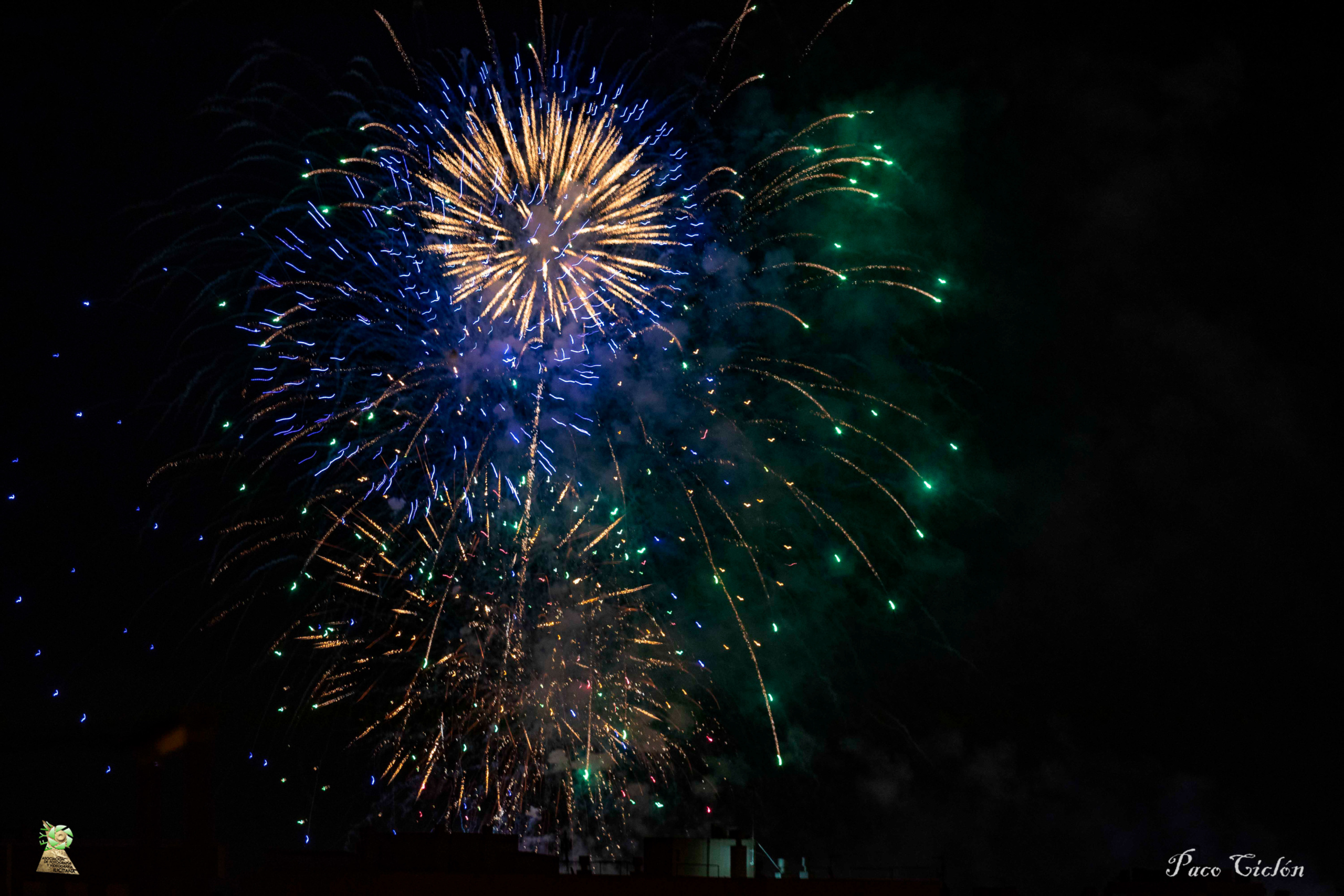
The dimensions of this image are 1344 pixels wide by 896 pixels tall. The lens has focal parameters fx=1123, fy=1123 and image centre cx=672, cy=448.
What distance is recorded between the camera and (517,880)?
1185 inches

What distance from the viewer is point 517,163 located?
79.8 feet

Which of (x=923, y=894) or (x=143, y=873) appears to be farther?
(x=923, y=894)

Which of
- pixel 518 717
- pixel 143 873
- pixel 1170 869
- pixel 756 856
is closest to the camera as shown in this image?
pixel 143 873


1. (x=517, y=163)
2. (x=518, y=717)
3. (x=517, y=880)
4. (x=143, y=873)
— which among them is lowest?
(x=143, y=873)

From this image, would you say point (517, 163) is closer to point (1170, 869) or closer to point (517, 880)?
point (517, 880)

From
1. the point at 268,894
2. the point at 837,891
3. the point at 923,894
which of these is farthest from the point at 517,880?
the point at 923,894

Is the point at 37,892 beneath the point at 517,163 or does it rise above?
beneath

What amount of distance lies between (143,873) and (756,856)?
994 inches

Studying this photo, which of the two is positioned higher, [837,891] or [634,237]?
[634,237]

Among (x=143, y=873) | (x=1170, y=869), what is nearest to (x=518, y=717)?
(x=143, y=873)

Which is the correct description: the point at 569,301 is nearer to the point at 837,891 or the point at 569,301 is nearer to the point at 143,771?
the point at 143,771

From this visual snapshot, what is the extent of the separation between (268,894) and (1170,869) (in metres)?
36.2

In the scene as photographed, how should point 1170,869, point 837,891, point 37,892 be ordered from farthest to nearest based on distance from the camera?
point 1170,869
point 837,891
point 37,892

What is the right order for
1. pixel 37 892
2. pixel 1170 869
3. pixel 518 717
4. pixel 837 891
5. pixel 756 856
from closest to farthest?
1. pixel 37 892
2. pixel 518 717
3. pixel 837 891
4. pixel 756 856
5. pixel 1170 869
